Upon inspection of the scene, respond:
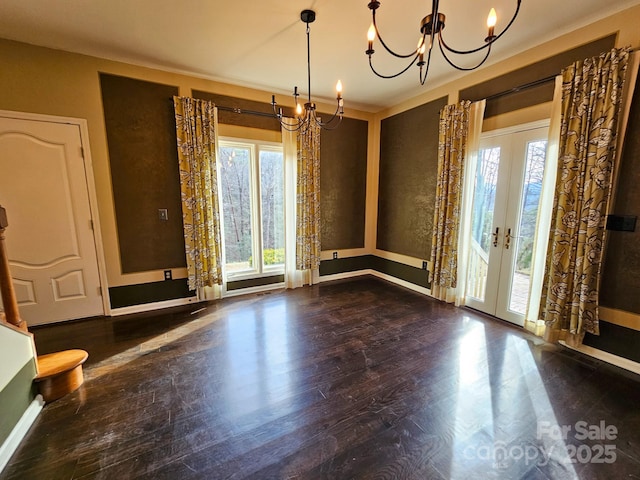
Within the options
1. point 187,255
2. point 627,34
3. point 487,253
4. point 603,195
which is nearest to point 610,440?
point 603,195

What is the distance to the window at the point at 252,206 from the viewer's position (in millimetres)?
3826

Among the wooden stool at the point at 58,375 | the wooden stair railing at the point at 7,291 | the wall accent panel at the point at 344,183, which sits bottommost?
the wooden stool at the point at 58,375

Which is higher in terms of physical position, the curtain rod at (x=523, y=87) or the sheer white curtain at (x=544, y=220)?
the curtain rod at (x=523, y=87)

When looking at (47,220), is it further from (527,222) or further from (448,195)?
(527,222)

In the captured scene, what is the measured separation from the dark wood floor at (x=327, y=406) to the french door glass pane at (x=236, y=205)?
1.21 m

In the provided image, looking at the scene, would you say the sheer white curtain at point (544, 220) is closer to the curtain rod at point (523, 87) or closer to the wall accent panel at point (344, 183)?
the curtain rod at point (523, 87)

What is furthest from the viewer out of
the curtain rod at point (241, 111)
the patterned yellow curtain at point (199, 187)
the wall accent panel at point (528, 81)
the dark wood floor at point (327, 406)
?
the curtain rod at point (241, 111)

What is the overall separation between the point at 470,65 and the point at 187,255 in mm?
4139

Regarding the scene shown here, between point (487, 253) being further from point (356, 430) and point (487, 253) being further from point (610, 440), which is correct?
point (356, 430)

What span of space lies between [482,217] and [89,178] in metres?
4.59

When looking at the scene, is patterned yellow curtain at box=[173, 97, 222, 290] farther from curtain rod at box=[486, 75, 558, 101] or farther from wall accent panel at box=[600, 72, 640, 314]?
wall accent panel at box=[600, 72, 640, 314]

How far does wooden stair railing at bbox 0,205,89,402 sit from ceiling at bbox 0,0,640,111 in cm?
180

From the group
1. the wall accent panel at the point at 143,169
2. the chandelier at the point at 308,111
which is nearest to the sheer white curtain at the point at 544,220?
the chandelier at the point at 308,111

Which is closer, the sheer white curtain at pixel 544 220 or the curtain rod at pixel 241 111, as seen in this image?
the sheer white curtain at pixel 544 220
